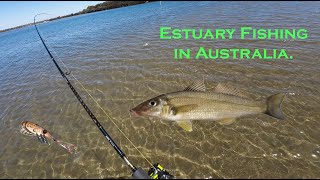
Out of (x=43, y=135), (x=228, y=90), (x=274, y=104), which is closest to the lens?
(x=274, y=104)

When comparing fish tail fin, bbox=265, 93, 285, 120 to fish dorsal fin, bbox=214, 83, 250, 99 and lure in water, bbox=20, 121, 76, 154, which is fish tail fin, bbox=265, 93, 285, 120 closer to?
fish dorsal fin, bbox=214, 83, 250, 99

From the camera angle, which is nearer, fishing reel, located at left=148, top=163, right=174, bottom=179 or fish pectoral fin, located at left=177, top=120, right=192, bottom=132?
fishing reel, located at left=148, top=163, right=174, bottom=179

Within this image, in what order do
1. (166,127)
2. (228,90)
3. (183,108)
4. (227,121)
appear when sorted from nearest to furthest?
(183,108) → (227,121) → (228,90) → (166,127)

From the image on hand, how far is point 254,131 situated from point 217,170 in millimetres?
2671

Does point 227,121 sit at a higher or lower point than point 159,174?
higher

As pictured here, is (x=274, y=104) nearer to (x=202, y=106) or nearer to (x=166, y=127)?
(x=202, y=106)

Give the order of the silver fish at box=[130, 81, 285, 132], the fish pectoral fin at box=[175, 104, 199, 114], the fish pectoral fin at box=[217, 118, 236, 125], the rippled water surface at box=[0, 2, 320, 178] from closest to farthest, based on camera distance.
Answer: the silver fish at box=[130, 81, 285, 132], the fish pectoral fin at box=[175, 104, 199, 114], the fish pectoral fin at box=[217, 118, 236, 125], the rippled water surface at box=[0, 2, 320, 178]

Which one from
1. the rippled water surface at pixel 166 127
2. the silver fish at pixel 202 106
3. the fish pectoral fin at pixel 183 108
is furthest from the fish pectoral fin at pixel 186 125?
the rippled water surface at pixel 166 127

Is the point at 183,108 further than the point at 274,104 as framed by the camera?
Yes

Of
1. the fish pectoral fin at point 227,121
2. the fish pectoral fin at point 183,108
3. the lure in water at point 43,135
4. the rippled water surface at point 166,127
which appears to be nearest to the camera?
the fish pectoral fin at point 183,108

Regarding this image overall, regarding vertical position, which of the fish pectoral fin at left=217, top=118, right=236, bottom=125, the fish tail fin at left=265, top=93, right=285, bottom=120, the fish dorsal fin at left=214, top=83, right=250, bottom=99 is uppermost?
the fish dorsal fin at left=214, top=83, right=250, bottom=99

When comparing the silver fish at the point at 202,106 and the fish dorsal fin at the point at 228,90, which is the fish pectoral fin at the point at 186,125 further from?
the fish dorsal fin at the point at 228,90

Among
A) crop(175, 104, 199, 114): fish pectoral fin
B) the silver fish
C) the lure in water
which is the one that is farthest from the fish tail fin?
the lure in water

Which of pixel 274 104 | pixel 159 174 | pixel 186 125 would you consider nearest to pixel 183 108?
pixel 186 125
